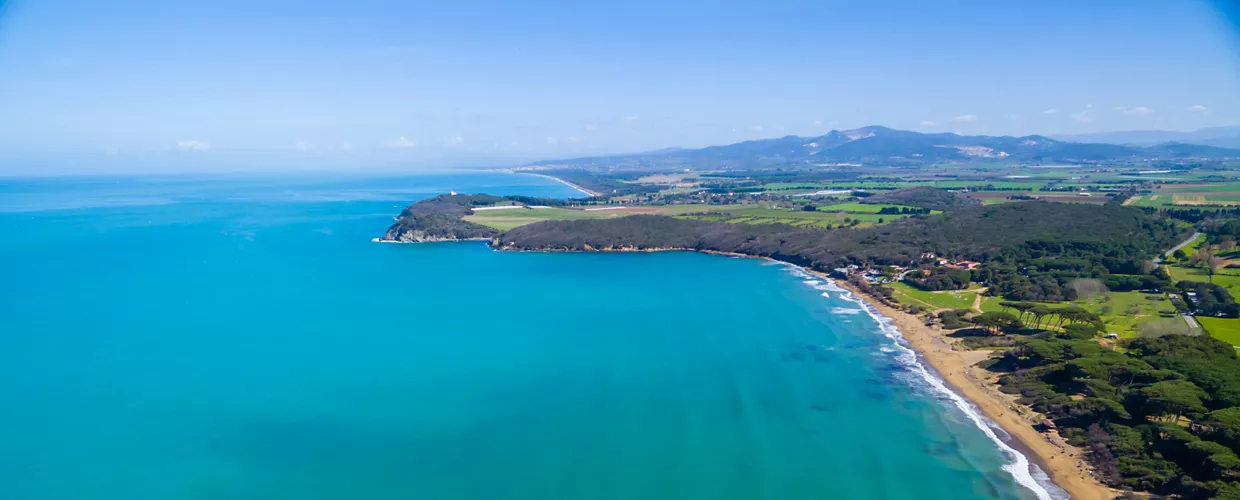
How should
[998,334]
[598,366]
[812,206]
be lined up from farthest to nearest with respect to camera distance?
[812,206] < [998,334] < [598,366]

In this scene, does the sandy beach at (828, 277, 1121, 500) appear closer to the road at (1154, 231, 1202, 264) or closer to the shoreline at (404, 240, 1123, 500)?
the shoreline at (404, 240, 1123, 500)

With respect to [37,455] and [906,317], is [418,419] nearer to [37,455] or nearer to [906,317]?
[37,455]

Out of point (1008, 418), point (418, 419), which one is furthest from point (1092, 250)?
point (418, 419)

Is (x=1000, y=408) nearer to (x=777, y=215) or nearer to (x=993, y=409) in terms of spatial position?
(x=993, y=409)

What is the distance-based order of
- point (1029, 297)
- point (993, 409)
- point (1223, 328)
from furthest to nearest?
point (1029, 297) → point (1223, 328) → point (993, 409)

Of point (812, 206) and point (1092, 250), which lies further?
point (812, 206)

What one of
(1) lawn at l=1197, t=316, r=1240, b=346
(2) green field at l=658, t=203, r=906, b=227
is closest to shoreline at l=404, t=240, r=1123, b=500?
(1) lawn at l=1197, t=316, r=1240, b=346

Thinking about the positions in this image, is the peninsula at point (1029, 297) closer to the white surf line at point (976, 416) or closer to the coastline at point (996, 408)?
the coastline at point (996, 408)

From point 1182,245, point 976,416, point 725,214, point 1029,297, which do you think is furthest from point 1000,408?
point 725,214
